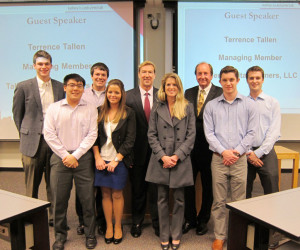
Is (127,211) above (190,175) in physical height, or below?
below

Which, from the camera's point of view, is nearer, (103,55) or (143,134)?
(143,134)

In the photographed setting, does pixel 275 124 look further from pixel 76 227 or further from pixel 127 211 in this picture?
pixel 76 227

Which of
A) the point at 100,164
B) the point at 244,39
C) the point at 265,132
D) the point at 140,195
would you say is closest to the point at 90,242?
the point at 140,195

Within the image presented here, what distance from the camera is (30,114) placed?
2.51m

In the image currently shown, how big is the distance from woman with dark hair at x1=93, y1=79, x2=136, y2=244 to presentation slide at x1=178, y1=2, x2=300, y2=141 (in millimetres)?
1951

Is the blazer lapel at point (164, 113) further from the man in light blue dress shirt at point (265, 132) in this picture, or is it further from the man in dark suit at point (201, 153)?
the man in light blue dress shirt at point (265, 132)

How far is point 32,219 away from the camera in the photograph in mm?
1605

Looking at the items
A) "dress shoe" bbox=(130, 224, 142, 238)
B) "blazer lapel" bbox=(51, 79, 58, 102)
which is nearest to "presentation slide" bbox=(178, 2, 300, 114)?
"blazer lapel" bbox=(51, 79, 58, 102)

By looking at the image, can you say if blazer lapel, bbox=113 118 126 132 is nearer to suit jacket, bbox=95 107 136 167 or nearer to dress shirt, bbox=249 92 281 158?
suit jacket, bbox=95 107 136 167

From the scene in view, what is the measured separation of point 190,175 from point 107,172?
2.30 ft

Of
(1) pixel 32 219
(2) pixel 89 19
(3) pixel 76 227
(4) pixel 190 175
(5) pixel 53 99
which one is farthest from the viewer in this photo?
(2) pixel 89 19

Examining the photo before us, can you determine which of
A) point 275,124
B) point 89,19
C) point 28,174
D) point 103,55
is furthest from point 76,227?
point 89,19

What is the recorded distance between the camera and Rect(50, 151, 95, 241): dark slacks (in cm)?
222

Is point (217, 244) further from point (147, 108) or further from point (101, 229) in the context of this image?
point (147, 108)
